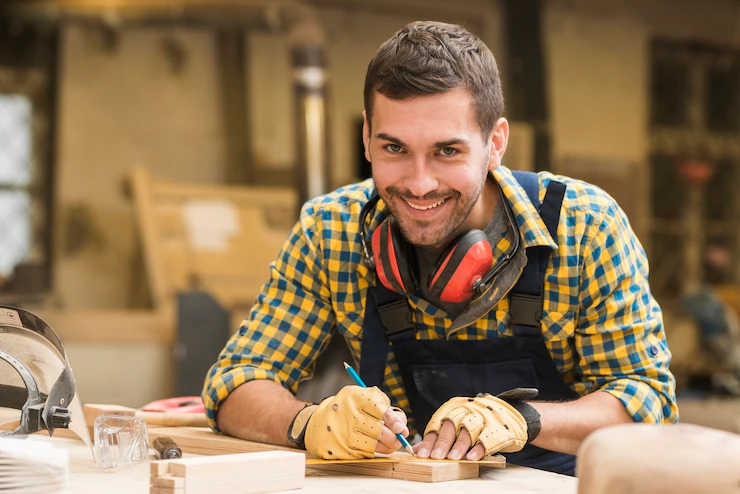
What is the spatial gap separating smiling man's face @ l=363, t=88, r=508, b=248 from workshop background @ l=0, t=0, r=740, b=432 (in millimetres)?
4267

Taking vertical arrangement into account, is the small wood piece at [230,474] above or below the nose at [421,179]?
below

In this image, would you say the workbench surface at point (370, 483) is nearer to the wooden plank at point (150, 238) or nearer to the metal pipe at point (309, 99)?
the wooden plank at point (150, 238)

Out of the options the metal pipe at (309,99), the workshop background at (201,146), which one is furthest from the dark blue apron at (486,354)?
the metal pipe at (309,99)

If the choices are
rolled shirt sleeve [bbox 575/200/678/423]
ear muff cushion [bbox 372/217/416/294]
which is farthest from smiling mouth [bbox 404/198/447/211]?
rolled shirt sleeve [bbox 575/200/678/423]

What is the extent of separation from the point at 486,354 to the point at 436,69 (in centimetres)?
65

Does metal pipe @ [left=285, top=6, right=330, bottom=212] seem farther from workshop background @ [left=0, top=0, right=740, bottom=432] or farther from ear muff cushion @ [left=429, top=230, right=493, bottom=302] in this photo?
ear muff cushion @ [left=429, top=230, right=493, bottom=302]

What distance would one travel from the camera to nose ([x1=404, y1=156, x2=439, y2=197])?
1.88 meters

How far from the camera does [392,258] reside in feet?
6.55

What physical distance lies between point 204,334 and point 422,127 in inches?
179

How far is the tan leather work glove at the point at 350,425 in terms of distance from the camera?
164 centimetres

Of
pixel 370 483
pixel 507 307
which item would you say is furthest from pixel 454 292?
pixel 370 483

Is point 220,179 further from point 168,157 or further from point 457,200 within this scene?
point 457,200

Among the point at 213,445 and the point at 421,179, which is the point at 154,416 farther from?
the point at 421,179

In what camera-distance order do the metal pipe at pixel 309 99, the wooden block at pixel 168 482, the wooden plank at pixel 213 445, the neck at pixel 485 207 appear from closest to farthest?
the wooden block at pixel 168 482
the wooden plank at pixel 213 445
the neck at pixel 485 207
the metal pipe at pixel 309 99
